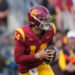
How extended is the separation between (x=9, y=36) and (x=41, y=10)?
144 inches

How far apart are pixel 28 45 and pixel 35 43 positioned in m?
0.12

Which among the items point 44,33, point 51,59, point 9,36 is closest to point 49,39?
point 44,33

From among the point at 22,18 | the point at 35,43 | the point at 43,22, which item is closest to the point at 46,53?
the point at 35,43

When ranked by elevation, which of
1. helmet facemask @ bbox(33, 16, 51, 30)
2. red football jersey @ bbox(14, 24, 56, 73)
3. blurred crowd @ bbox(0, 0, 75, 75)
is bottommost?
blurred crowd @ bbox(0, 0, 75, 75)

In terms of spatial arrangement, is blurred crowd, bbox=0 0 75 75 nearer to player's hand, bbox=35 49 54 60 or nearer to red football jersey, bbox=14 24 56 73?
red football jersey, bbox=14 24 56 73

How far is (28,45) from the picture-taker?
542 centimetres

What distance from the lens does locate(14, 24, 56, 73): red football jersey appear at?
530 cm

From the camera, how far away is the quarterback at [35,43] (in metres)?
5.29

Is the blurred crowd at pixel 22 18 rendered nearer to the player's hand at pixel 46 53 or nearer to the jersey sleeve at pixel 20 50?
the jersey sleeve at pixel 20 50

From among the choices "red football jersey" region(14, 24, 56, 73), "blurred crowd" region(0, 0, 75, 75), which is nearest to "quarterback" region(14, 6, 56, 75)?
"red football jersey" region(14, 24, 56, 73)

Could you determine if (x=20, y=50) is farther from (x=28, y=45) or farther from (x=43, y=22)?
(x=43, y=22)

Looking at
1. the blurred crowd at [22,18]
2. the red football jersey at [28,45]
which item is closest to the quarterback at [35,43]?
the red football jersey at [28,45]

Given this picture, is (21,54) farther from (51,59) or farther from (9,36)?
(9,36)

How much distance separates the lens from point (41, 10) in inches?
213
